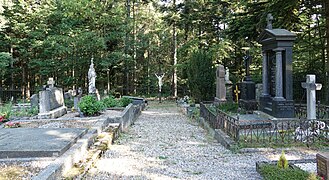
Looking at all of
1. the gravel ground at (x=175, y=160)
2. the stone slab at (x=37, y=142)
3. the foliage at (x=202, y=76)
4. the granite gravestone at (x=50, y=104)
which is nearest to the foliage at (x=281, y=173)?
the gravel ground at (x=175, y=160)

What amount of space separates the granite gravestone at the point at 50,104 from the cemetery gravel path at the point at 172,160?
13.0ft

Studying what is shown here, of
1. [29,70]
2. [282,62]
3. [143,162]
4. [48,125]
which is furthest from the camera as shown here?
[29,70]

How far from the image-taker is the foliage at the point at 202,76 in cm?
1714

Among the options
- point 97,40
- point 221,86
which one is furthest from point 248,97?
point 97,40

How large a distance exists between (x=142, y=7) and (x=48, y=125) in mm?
23953

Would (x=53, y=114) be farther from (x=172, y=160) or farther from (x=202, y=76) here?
(x=202, y=76)

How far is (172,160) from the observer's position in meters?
5.84

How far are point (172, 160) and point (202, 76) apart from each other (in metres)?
11.8

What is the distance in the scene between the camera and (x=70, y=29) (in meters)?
21.5

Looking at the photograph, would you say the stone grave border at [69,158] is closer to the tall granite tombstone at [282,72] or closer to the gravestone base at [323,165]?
the gravestone base at [323,165]

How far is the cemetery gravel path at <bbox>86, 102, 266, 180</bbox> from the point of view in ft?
15.9

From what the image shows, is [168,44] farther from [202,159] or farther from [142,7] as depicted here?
[202,159]

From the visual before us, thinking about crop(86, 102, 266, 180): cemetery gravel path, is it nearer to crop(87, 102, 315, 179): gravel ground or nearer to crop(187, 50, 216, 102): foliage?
crop(87, 102, 315, 179): gravel ground

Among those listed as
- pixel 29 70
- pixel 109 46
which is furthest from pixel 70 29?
pixel 29 70
